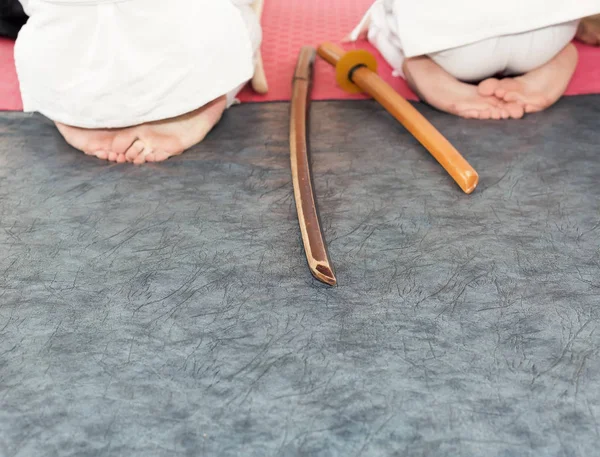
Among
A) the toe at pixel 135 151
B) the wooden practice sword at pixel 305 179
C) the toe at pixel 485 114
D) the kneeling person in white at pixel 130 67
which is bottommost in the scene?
the toe at pixel 135 151

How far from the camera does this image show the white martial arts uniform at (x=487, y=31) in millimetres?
1357

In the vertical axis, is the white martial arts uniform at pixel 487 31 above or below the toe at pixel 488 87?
above

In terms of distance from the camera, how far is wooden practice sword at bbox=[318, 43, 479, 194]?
1.19 metres

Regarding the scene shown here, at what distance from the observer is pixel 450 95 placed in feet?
4.79

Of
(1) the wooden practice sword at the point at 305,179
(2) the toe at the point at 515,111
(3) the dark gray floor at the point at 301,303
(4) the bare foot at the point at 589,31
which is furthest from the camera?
(4) the bare foot at the point at 589,31

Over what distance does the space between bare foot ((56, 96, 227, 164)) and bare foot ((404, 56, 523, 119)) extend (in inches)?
18.5

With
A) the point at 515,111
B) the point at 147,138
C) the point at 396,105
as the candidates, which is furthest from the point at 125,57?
the point at 515,111

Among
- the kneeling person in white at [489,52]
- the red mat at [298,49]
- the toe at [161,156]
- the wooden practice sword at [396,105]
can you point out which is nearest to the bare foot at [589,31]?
the red mat at [298,49]

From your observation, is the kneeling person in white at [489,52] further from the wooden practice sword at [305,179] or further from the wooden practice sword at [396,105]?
the wooden practice sword at [305,179]

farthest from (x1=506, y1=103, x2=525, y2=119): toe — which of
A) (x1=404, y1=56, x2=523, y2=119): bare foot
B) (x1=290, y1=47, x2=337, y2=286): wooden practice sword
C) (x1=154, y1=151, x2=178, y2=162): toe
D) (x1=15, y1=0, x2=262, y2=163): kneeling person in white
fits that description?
(x1=154, y1=151, x2=178, y2=162): toe

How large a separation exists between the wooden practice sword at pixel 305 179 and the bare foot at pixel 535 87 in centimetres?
41

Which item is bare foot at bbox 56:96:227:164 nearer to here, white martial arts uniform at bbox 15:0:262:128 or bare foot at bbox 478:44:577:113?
white martial arts uniform at bbox 15:0:262:128

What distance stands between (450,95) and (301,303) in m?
0.73

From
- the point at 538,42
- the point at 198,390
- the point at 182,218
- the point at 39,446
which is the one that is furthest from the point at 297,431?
the point at 538,42
